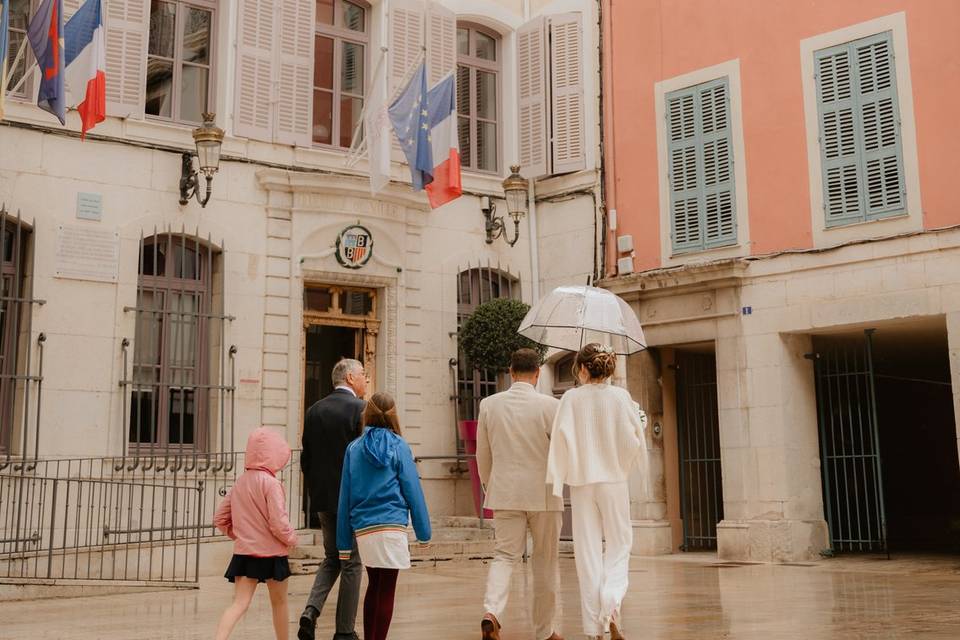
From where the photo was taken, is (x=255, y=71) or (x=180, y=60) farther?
(x=255, y=71)

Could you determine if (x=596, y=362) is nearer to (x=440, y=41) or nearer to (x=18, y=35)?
(x=18, y=35)

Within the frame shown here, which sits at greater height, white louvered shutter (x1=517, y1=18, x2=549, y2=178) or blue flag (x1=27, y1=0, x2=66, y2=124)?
white louvered shutter (x1=517, y1=18, x2=549, y2=178)

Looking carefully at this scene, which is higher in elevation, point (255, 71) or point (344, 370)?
point (255, 71)

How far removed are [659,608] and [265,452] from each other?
327 centimetres

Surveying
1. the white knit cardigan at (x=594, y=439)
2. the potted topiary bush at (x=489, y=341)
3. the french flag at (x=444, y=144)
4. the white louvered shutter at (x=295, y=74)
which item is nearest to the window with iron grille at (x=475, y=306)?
the potted topiary bush at (x=489, y=341)

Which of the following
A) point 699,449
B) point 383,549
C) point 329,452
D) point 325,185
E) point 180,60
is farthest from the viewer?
point 699,449

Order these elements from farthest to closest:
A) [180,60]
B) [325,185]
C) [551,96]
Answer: [551,96] < [325,185] < [180,60]

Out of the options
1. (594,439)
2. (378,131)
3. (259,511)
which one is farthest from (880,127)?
(259,511)

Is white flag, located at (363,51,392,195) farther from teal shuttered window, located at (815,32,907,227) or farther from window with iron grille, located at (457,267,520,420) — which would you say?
teal shuttered window, located at (815,32,907,227)

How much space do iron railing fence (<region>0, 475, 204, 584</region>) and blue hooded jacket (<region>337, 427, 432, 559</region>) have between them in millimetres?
5297

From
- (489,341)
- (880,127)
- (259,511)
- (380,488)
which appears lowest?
(259,511)

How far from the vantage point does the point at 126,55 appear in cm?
1234

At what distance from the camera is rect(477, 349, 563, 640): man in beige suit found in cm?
573

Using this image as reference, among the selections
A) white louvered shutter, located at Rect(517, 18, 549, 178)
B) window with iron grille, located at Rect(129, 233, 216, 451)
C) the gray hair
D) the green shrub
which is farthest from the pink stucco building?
the gray hair
